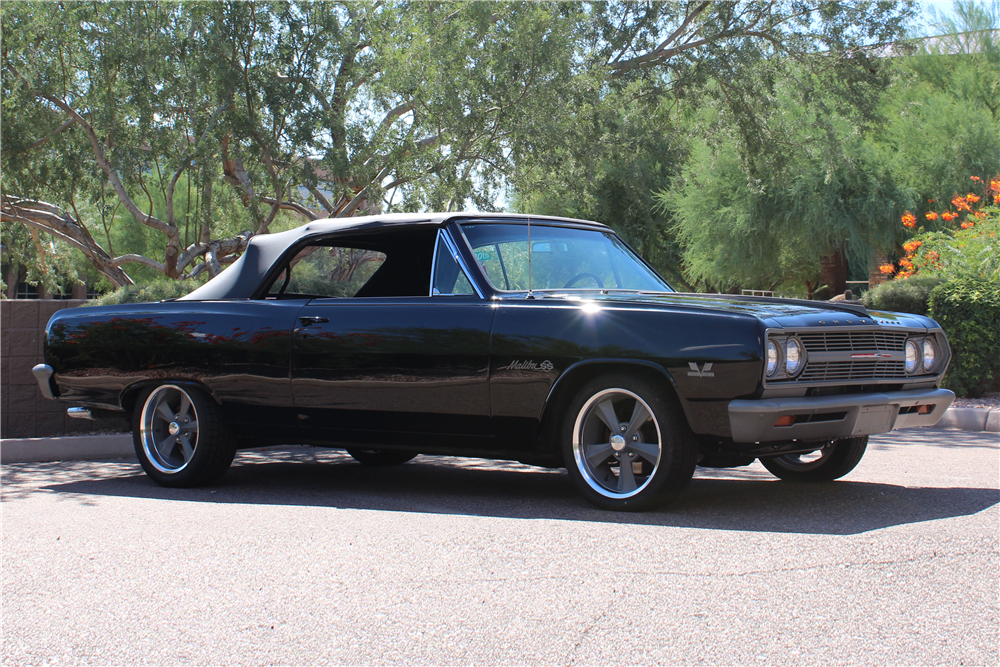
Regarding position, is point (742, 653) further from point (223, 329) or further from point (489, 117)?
point (489, 117)

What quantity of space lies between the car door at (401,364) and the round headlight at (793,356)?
1.62 m

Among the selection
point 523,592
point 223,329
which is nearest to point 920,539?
point 523,592

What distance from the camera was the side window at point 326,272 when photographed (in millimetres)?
7035

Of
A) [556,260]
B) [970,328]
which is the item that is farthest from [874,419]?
[970,328]

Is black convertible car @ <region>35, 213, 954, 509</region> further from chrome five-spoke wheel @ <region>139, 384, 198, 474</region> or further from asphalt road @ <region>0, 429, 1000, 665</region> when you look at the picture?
asphalt road @ <region>0, 429, 1000, 665</region>

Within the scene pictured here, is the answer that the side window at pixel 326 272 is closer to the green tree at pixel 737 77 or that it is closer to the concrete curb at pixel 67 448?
the concrete curb at pixel 67 448

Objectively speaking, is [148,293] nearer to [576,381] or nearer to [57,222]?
[576,381]

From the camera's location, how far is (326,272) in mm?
7176

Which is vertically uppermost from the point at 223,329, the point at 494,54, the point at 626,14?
the point at 626,14

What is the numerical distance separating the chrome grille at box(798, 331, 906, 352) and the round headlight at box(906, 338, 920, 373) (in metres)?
0.10

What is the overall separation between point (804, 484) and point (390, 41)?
30.9ft

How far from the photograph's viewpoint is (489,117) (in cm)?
1373

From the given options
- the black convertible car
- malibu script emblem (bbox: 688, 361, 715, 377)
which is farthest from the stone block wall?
malibu script emblem (bbox: 688, 361, 715, 377)

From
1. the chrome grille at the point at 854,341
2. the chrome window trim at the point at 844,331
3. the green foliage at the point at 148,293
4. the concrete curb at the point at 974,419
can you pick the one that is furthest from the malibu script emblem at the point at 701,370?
the green foliage at the point at 148,293
